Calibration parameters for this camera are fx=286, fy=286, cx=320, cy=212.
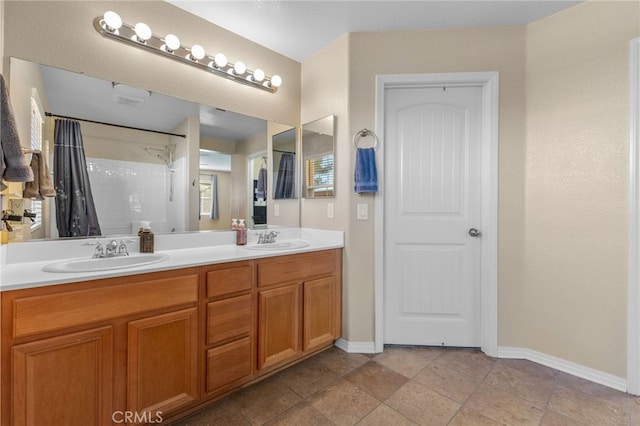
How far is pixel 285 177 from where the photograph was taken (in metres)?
2.51

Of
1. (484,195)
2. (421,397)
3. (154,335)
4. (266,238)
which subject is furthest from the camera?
(266,238)

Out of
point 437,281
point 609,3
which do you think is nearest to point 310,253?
point 437,281

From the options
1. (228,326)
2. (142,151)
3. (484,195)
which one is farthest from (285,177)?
(484,195)

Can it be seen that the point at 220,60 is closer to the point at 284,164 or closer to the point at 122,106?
the point at 122,106

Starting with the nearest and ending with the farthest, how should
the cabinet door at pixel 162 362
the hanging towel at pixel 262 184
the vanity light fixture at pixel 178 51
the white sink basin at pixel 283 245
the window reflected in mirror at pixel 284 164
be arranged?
the cabinet door at pixel 162 362, the vanity light fixture at pixel 178 51, the white sink basin at pixel 283 245, the hanging towel at pixel 262 184, the window reflected in mirror at pixel 284 164

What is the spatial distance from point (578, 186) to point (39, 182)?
3.08 metres

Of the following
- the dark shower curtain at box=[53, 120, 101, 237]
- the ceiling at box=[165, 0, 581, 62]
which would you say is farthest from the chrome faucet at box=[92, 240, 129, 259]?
the ceiling at box=[165, 0, 581, 62]

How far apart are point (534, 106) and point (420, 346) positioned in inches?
76.4

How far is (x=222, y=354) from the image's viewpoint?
1548 mm

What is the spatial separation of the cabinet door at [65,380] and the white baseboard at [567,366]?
2.40 metres

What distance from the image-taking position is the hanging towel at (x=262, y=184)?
7.73ft

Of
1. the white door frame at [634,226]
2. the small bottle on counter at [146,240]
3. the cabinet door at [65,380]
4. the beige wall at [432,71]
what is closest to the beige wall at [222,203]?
the small bottle on counter at [146,240]

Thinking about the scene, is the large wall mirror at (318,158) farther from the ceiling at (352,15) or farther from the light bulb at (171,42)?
the light bulb at (171,42)

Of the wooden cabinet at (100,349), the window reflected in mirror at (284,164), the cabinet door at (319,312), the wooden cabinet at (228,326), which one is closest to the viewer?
the wooden cabinet at (100,349)
